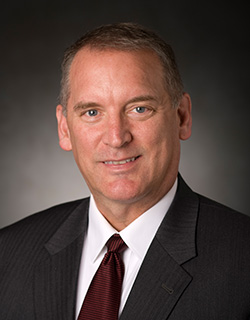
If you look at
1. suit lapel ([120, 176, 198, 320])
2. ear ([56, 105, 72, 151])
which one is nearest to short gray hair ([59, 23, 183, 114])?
ear ([56, 105, 72, 151])

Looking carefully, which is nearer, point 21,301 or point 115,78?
point 115,78

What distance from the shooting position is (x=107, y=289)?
286cm

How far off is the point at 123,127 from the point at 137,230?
0.51 m

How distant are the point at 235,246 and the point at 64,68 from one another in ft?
4.17

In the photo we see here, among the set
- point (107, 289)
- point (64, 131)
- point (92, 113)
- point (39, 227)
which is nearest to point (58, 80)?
point (64, 131)

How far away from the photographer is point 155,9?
17.3ft

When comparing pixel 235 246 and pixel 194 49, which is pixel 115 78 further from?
pixel 194 49

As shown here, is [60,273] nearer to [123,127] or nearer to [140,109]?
[123,127]

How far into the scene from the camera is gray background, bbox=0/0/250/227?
17.1 feet

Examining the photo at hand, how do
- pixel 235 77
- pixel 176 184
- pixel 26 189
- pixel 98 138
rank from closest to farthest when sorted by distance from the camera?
pixel 98 138 < pixel 176 184 < pixel 235 77 < pixel 26 189

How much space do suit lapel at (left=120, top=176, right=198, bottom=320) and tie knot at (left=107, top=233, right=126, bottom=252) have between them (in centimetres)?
17

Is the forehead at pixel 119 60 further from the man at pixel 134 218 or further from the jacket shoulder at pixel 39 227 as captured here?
the jacket shoulder at pixel 39 227

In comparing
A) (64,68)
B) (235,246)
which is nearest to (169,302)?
(235,246)

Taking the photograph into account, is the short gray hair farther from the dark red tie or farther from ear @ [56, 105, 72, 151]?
the dark red tie
